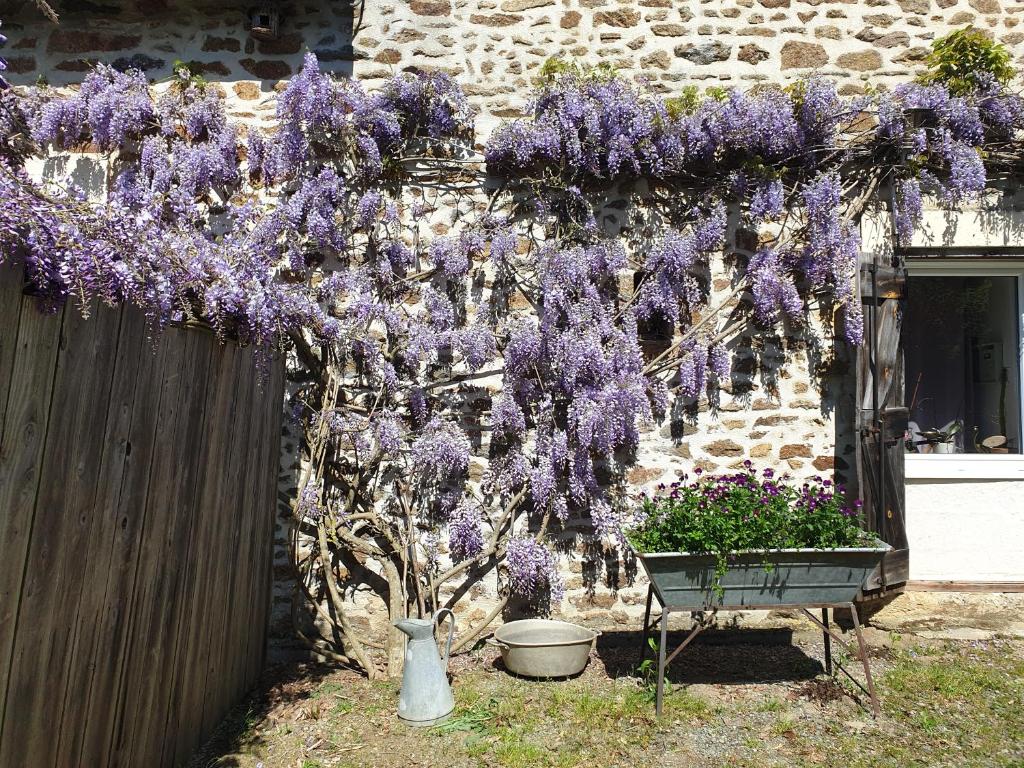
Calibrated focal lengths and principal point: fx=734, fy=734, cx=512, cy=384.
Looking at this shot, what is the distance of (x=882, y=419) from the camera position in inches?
158

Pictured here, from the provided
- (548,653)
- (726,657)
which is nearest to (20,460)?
(548,653)

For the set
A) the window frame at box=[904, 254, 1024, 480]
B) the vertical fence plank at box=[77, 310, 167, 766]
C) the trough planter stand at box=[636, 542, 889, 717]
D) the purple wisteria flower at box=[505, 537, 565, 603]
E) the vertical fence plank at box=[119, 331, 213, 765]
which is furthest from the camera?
the window frame at box=[904, 254, 1024, 480]

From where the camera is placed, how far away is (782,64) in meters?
4.43

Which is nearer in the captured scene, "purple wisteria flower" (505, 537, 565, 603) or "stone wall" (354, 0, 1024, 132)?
"purple wisteria flower" (505, 537, 565, 603)

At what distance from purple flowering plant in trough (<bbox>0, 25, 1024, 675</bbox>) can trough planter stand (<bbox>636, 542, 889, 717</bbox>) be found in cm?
69

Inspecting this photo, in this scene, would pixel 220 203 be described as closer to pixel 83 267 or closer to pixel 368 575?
pixel 368 575

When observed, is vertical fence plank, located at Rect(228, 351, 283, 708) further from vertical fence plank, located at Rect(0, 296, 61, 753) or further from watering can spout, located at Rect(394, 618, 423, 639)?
vertical fence plank, located at Rect(0, 296, 61, 753)

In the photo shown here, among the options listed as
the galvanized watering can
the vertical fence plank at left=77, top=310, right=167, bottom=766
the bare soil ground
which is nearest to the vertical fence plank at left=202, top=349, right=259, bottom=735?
the bare soil ground

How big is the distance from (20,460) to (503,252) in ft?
→ 9.16

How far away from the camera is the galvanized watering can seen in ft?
10.6

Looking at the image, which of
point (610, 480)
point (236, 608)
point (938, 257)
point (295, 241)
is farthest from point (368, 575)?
point (938, 257)

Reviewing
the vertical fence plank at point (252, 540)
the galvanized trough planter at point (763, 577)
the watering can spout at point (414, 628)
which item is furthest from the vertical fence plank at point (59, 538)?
the galvanized trough planter at point (763, 577)

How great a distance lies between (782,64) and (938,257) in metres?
1.47

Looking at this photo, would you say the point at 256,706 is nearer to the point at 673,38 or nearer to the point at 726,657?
the point at 726,657
